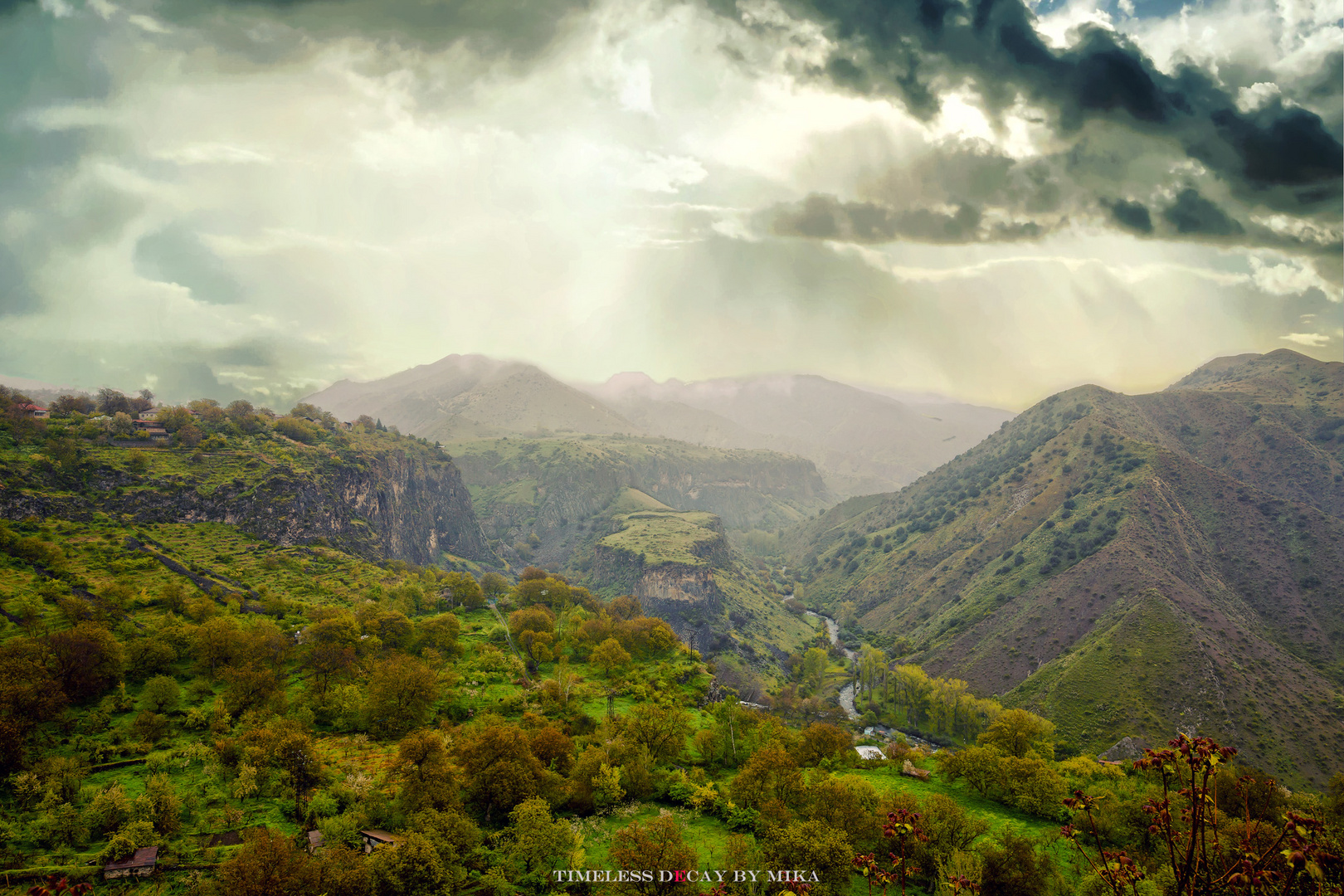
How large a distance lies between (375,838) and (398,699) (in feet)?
75.8

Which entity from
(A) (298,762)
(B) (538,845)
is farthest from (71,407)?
(B) (538,845)

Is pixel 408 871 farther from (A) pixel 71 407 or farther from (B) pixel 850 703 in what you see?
(A) pixel 71 407

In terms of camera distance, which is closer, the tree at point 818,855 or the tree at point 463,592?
the tree at point 818,855

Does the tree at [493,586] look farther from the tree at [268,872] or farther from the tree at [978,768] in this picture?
the tree at [978,768]

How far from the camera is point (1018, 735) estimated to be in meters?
67.7

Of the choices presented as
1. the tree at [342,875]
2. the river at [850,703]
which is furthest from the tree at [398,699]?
the river at [850,703]

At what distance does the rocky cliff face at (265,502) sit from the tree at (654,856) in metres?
113

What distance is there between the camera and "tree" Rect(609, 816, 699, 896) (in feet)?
113

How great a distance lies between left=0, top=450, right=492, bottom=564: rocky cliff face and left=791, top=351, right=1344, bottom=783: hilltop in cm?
15510

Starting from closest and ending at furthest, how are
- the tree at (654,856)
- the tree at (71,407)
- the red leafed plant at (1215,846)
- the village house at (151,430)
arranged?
the red leafed plant at (1215,846)
the tree at (654,856)
the village house at (151,430)
the tree at (71,407)

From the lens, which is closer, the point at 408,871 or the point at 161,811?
the point at 408,871

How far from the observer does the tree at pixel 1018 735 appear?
66.5m

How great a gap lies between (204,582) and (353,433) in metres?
116

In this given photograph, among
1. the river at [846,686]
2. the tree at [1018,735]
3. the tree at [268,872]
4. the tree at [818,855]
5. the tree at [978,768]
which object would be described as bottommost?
the river at [846,686]
